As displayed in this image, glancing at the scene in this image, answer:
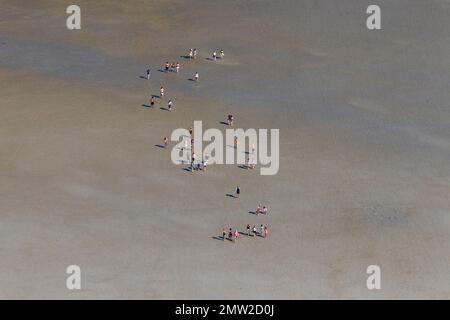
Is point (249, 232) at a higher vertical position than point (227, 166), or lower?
lower

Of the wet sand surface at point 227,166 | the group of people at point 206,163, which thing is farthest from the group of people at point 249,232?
the wet sand surface at point 227,166

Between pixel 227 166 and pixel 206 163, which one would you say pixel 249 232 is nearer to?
pixel 227 166

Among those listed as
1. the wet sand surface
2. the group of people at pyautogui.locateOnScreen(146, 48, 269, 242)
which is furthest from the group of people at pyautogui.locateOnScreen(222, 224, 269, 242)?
the wet sand surface

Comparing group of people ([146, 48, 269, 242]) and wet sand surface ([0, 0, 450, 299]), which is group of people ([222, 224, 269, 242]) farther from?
wet sand surface ([0, 0, 450, 299])

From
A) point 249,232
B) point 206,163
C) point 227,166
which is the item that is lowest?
point 249,232

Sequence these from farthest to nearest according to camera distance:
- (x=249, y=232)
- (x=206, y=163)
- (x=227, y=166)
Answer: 1. (x=227, y=166)
2. (x=206, y=163)
3. (x=249, y=232)

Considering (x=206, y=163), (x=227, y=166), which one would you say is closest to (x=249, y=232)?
(x=227, y=166)

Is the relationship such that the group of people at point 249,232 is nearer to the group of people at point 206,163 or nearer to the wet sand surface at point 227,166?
the group of people at point 206,163

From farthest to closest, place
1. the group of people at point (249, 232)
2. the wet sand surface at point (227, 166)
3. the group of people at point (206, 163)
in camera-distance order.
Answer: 1. the group of people at point (206, 163)
2. the group of people at point (249, 232)
3. the wet sand surface at point (227, 166)
